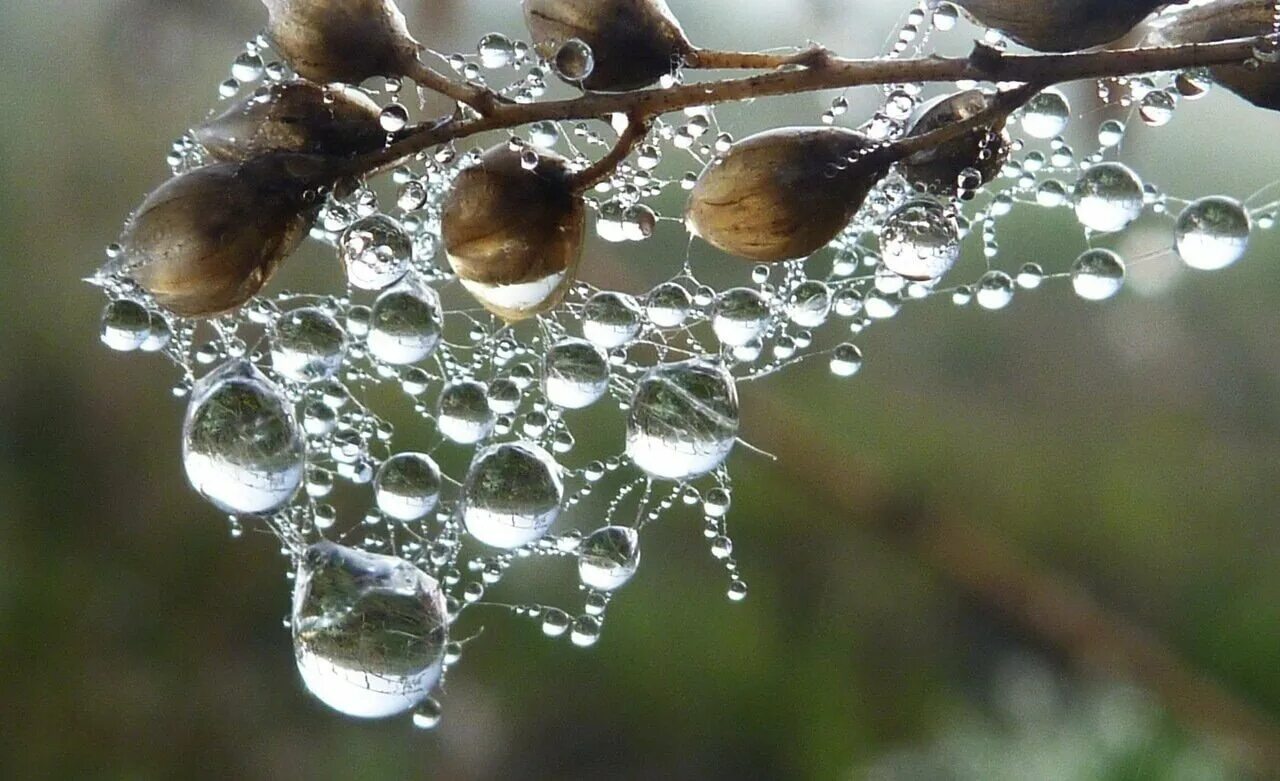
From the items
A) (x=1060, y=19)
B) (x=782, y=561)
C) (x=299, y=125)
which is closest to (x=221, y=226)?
(x=299, y=125)

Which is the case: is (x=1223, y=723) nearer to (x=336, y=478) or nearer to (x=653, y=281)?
(x=653, y=281)

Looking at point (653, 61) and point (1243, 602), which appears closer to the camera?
point (653, 61)

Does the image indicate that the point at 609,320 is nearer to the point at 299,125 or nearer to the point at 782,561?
the point at 299,125

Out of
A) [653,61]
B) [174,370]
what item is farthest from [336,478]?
[653,61]

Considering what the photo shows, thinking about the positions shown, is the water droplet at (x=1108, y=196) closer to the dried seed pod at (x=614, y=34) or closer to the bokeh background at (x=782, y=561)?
the dried seed pod at (x=614, y=34)

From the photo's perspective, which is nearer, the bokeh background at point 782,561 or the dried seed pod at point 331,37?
the dried seed pod at point 331,37

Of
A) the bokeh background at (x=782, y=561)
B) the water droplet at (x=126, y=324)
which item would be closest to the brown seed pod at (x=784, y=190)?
the water droplet at (x=126, y=324)

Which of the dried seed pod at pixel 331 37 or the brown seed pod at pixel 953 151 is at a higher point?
the dried seed pod at pixel 331 37
